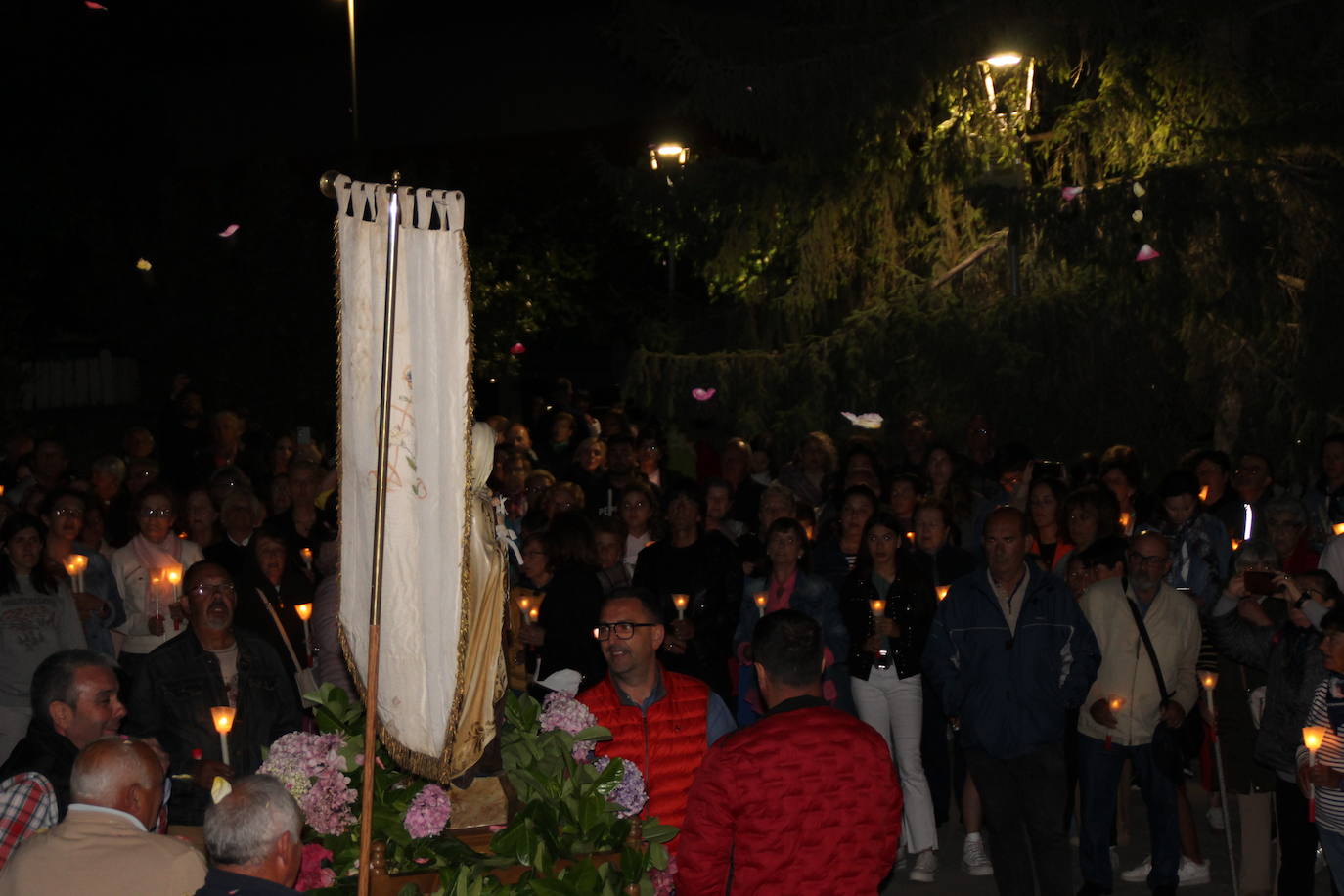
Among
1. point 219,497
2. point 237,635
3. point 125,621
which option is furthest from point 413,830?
point 219,497

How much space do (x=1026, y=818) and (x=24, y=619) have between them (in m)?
5.43

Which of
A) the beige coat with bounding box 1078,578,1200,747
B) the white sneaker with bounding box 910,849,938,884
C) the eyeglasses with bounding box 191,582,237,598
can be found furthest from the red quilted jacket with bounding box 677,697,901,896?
the white sneaker with bounding box 910,849,938,884

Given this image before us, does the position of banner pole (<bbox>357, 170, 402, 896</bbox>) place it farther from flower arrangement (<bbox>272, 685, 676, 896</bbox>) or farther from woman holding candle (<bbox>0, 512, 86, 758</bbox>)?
woman holding candle (<bbox>0, 512, 86, 758</bbox>)

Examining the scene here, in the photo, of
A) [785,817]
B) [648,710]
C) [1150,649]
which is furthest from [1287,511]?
[785,817]

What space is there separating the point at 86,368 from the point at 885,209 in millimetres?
18497

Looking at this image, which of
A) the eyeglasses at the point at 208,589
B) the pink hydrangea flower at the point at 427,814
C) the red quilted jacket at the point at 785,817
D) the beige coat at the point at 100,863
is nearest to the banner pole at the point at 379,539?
the pink hydrangea flower at the point at 427,814

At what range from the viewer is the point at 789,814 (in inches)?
201

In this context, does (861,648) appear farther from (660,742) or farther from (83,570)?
(83,570)

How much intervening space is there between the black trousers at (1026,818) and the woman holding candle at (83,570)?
5164 millimetres

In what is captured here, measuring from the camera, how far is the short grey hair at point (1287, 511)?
32.7ft

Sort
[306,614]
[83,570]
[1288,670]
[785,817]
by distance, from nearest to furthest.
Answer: [785,817], [1288,670], [306,614], [83,570]

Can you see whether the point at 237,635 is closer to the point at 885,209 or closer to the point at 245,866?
the point at 245,866

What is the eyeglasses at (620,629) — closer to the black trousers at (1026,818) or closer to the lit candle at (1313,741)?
the black trousers at (1026,818)

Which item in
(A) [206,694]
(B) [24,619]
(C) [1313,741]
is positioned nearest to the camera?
(C) [1313,741]
